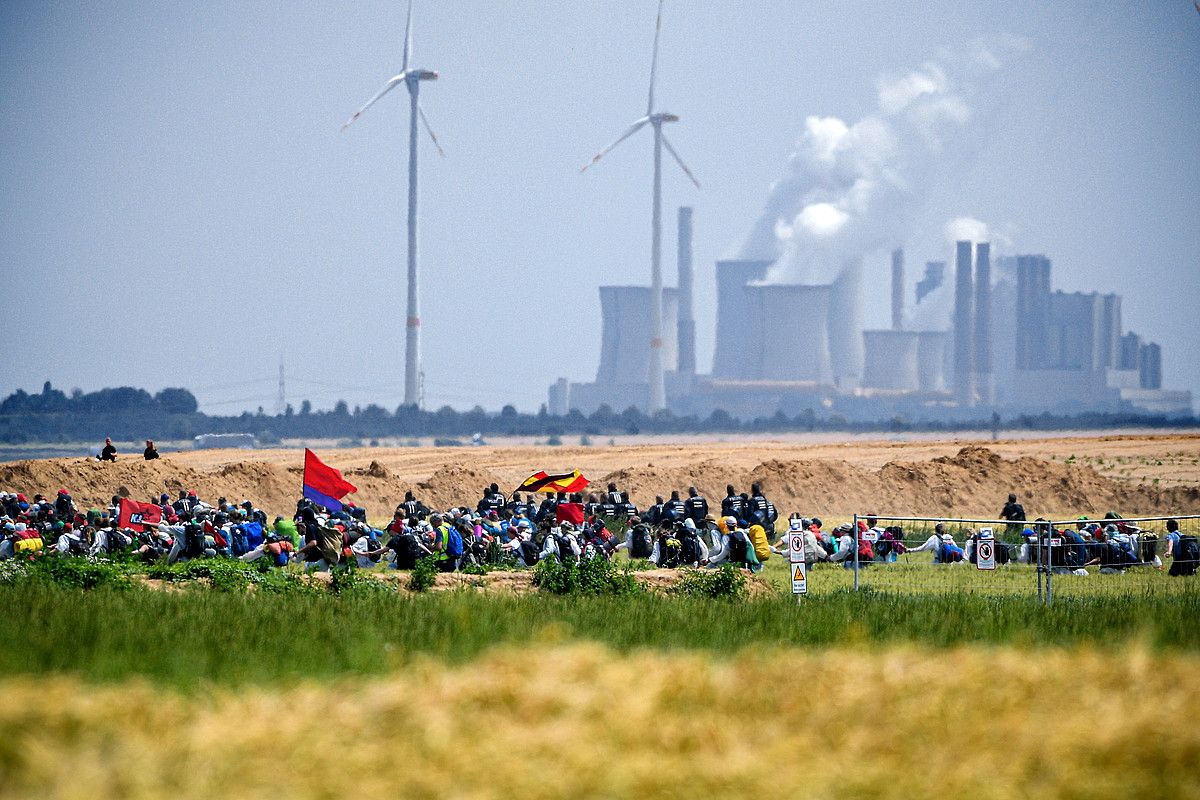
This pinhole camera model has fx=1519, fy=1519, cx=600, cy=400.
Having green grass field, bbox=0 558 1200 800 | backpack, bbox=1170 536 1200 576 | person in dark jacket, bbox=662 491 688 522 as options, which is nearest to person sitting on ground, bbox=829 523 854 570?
person in dark jacket, bbox=662 491 688 522

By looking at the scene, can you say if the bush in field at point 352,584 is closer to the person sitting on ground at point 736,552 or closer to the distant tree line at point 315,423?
the person sitting on ground at point 736,552

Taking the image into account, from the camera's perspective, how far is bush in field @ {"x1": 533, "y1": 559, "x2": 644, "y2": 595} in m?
23.3

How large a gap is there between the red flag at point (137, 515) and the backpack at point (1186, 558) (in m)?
19.8

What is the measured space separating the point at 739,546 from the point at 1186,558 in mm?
7837

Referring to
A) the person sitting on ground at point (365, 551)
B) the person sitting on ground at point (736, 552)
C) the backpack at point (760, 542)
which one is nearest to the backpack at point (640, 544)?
the person sitting on ground at point (736, 552)

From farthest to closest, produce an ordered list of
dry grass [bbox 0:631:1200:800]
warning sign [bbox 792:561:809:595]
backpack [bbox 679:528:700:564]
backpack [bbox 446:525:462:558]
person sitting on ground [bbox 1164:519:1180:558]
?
backpack [bbox 679:528:700:564] < backpack [bbox 446:525:462:558] < person sitting on ground [bbox 1164:519:1180:558] < warning sign [bbox 792:561:809:595] < dry grass [bbox 0:631:1200:800]

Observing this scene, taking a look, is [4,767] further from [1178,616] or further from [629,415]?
[629,415]

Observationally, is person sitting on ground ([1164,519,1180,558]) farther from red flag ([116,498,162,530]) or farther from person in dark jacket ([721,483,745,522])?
red flag ([116,498,162,530])

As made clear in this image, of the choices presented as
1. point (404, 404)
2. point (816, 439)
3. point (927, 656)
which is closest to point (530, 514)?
point (927, 656)

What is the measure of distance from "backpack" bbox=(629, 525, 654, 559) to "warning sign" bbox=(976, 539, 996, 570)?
8.30 m

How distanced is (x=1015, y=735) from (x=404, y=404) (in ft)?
546

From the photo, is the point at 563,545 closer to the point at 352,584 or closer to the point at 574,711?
the point at 352,584

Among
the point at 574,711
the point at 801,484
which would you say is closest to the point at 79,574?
the point at 574,711

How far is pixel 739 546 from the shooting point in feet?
92.7
